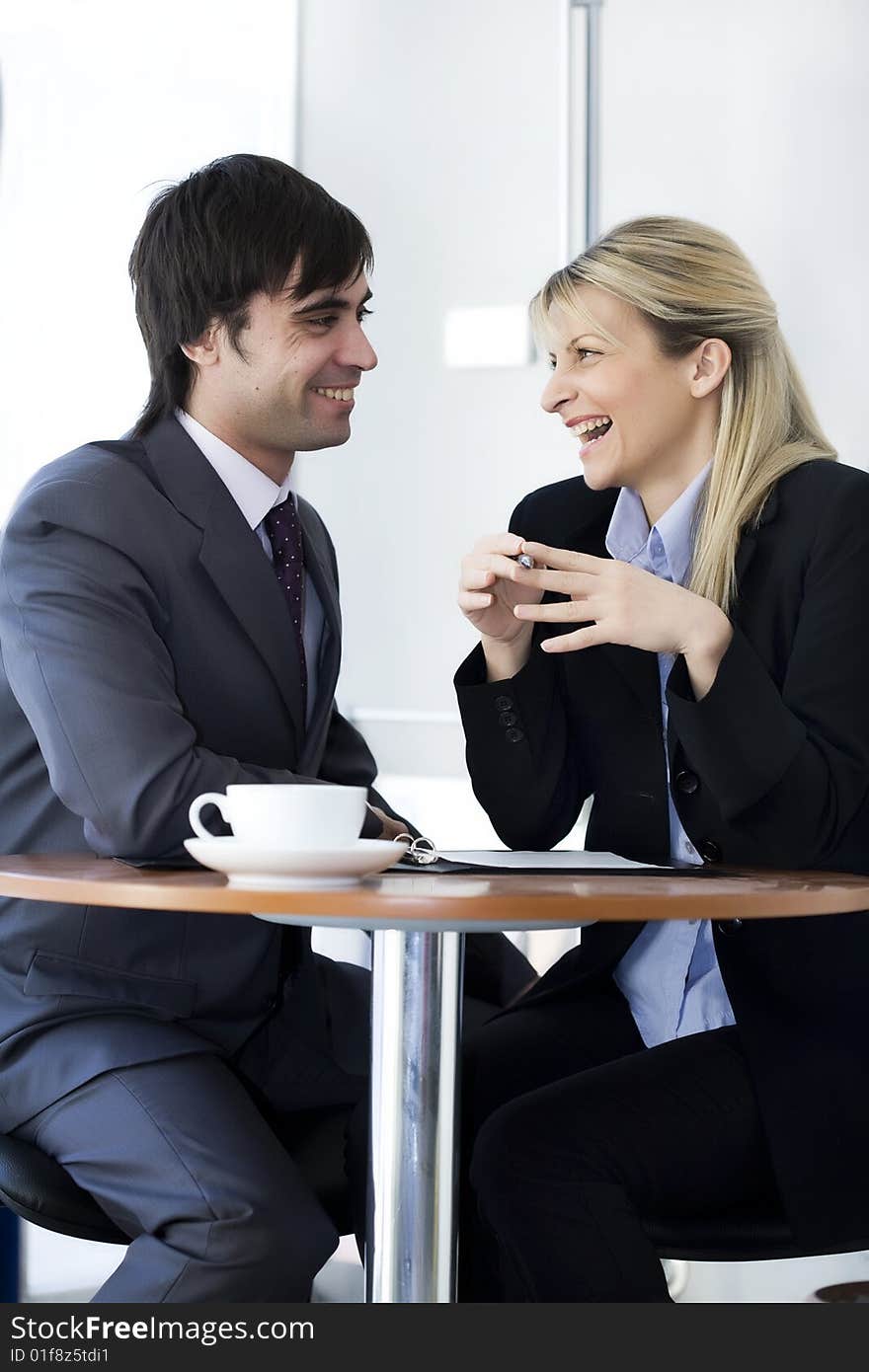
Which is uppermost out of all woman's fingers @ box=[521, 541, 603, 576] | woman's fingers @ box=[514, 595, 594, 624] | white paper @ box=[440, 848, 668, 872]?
woman's fingers @ box=[521, 541, 603, 576]

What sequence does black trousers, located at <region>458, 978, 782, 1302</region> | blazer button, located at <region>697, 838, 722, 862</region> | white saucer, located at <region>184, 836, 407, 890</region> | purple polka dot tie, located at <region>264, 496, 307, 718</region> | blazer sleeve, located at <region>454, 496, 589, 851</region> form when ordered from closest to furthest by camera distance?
white saucer, located at <region>184, 836, 407, 890</region>, black trousers, located at <region>458, 978, 782, 1302</region>, blazer button, located at <region>697, 838, 722, 862</region>, blazer sleeve, located at <region>454, 496, 589, 851</region>, purple polka dot tie, located at <region>264, 496, 307, 718</region>

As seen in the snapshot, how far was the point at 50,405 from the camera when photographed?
361cm

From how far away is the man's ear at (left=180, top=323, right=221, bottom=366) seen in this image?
192 centimetres

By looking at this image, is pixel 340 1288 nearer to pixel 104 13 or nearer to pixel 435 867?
pixel 435 867

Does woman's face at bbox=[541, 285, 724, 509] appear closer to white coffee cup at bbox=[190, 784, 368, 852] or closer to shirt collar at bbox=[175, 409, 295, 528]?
shirt collar at bbox=[175, 409, 295, 528]

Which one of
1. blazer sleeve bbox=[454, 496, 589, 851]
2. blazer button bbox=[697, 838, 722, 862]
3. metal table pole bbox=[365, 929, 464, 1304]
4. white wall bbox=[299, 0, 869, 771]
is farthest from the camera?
white wall bbox=[299, 0, 869, 771]

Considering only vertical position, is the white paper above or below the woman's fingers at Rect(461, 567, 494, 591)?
below

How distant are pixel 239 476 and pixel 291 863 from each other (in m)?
0.83

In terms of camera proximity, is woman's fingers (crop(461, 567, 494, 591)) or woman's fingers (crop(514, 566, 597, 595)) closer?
woman's fingers (crop(514, 566, 597, 595))

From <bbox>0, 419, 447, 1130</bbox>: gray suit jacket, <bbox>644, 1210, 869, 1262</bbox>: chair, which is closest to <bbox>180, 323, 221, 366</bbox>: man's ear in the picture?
<bbox>0, 419, 447, 1130</bbox>: gray suit jacket

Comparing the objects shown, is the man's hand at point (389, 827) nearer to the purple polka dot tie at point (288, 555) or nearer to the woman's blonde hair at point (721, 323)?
the purple polka dot tie at point (288, 555)

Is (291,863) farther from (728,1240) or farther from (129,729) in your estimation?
(728,1240)

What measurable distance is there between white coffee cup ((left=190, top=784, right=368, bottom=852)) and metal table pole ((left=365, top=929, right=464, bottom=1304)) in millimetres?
152

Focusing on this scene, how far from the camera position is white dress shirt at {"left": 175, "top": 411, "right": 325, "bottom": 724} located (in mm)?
1863
